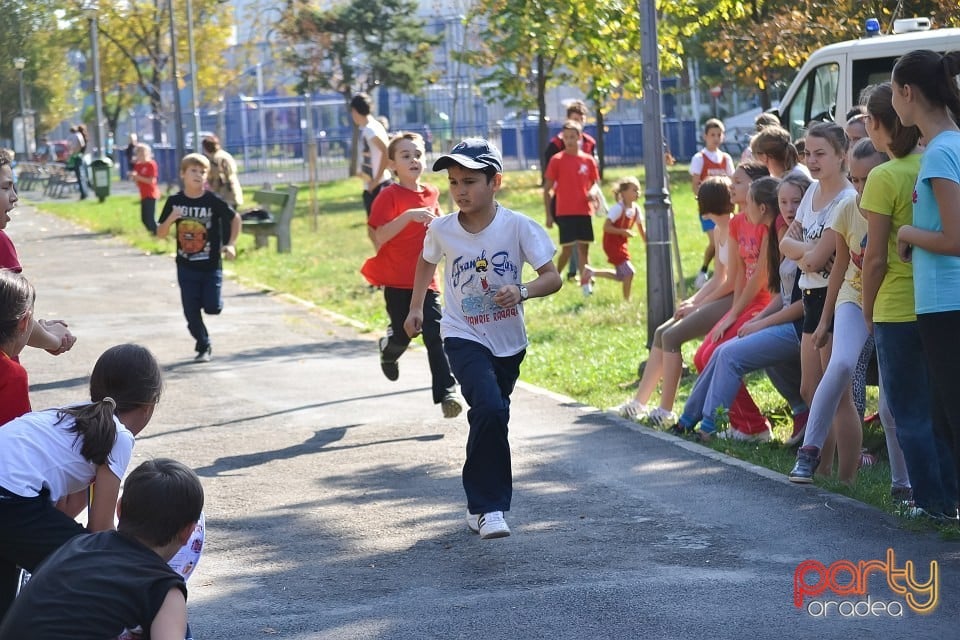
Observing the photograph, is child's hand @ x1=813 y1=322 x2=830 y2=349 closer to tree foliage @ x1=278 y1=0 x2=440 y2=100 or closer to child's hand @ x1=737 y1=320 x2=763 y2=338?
child's hand @ x1=737 y1=320 x2=763 y2=338

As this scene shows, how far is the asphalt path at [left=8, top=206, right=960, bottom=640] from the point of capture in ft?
16.8

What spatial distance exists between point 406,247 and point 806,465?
3.22 metres

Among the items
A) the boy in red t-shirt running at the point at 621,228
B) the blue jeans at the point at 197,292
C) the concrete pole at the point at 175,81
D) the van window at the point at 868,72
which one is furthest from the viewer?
the concrete pole at the point at 175,81

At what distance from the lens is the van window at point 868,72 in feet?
42.8

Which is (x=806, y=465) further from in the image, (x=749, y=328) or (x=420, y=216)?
(x=420, y=216)

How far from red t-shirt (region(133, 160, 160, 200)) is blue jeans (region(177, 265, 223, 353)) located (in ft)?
48.2

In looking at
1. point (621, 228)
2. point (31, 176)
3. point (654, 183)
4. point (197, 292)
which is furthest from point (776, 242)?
point (31, 176)

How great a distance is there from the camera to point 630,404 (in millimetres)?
9023

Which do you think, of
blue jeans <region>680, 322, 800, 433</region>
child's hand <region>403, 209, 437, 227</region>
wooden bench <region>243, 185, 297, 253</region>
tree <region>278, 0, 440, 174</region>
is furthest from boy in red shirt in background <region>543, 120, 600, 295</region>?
tree <region>278, 0, 440, 174</region>

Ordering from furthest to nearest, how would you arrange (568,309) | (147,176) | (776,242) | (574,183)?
(147,176), (574,183), (568,309), (776,242)

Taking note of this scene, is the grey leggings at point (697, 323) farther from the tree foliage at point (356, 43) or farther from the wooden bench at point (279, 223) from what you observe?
the tree foliage at point (356, 43)

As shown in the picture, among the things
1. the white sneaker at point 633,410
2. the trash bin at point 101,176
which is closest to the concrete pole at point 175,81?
the trash bin at point 101,176

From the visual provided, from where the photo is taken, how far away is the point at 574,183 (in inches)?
618

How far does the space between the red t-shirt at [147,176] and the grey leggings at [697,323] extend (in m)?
18.9
